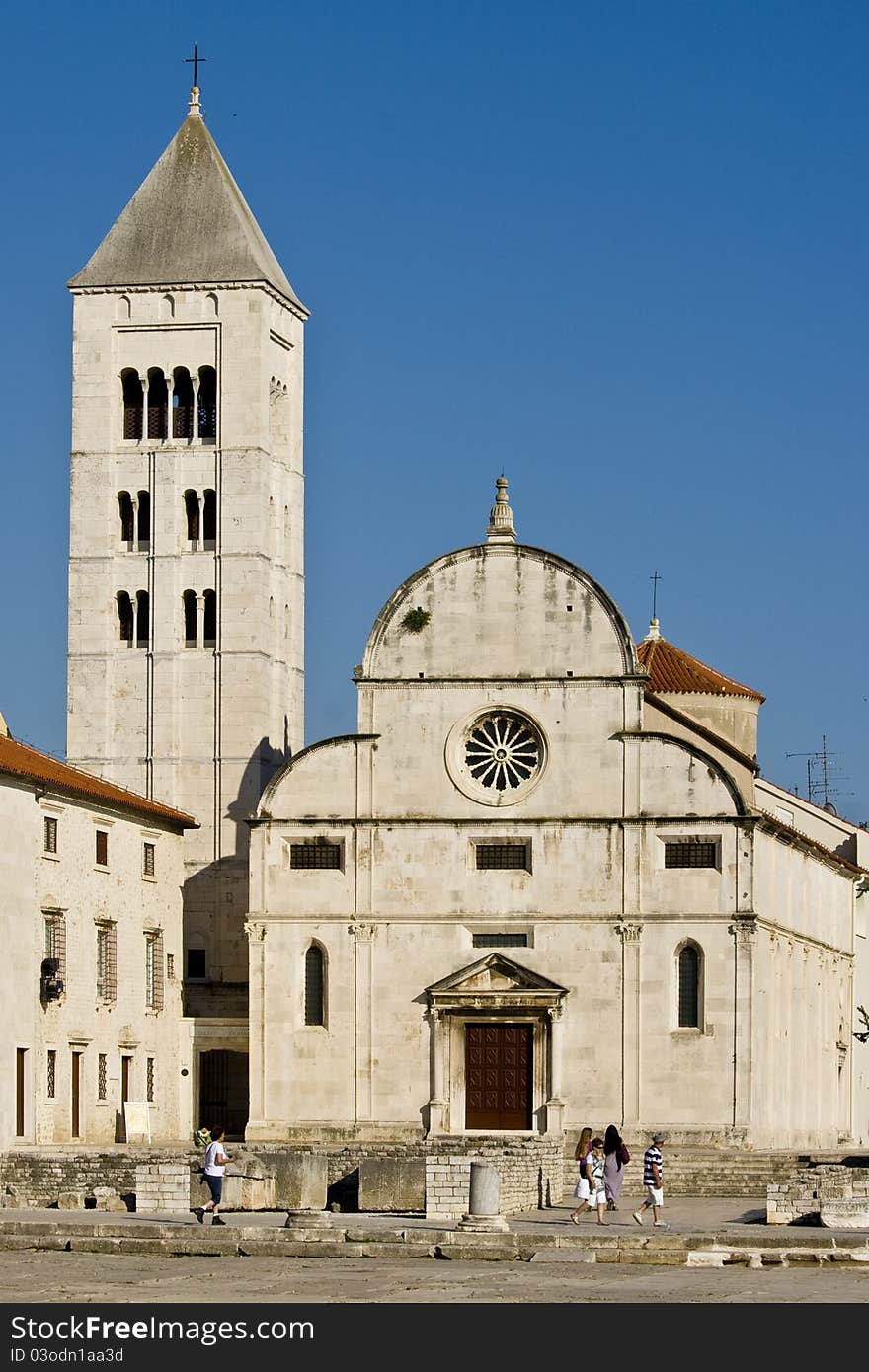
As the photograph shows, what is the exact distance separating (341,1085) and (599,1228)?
20468 millimetres

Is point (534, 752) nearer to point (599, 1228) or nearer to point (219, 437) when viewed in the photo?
point (219, 437)

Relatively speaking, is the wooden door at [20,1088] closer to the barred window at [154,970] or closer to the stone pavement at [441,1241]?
the barred window at [154,970]

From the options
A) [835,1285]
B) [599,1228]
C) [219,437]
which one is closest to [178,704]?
[219,437]

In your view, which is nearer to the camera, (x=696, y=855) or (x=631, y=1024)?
(x=631, y=1024)

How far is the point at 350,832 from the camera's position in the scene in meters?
64.0

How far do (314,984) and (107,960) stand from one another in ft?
15.0

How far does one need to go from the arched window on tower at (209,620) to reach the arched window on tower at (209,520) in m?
1.22

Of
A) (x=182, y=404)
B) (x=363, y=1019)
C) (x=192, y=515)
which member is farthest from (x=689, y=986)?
(x=182, y=404)

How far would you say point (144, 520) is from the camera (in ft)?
233

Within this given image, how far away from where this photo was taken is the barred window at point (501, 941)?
63344mm

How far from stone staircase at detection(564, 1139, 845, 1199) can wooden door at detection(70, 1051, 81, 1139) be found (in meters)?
10.5

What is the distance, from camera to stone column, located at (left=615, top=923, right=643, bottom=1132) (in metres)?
61.9

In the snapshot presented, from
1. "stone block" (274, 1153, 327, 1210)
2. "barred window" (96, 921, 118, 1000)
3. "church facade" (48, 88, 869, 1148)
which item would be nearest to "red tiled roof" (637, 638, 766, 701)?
"church facade" (48, 88, 869, 1148)

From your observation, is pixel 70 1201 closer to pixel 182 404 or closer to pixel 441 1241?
pixel 441 1241
